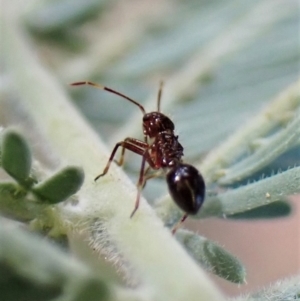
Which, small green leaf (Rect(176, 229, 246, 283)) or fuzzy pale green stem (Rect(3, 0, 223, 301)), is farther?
small green leaf (Rect(176, 229, 246, 283))

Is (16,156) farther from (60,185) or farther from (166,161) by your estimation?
(166,161)

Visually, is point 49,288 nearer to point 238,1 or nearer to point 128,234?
point 128,234

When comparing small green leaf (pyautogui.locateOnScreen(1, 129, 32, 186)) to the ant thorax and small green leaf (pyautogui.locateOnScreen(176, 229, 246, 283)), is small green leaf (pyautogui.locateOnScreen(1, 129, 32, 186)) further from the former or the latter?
the ant thorax

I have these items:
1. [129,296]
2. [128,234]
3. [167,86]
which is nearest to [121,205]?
[128,234]

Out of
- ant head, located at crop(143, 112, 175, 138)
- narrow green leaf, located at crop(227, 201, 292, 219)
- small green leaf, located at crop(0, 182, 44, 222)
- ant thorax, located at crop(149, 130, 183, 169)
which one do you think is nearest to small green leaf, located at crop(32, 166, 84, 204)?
small green leaf, located at crop(0, 182, 44, 222)

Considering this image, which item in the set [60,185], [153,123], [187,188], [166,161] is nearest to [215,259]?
[187,188]

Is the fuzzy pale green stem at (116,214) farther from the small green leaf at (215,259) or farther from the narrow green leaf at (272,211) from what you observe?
the narrow green leaf at (272,211)
